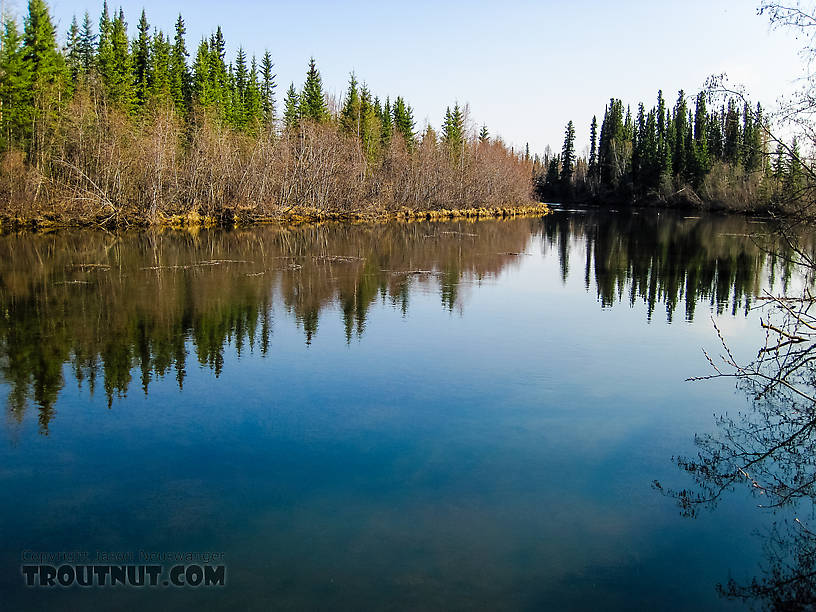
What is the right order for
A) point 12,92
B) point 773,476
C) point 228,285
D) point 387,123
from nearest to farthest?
1. point 773,476
2. point 228,285
3. point 12,92
4. point 387,123

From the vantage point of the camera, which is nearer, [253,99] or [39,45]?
[39,45]

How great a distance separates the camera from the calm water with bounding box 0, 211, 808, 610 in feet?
18.4

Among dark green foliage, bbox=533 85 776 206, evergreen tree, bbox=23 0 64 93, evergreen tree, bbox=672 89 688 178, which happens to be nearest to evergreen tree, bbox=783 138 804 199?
evergreen tree, bbox=23 0 64 93

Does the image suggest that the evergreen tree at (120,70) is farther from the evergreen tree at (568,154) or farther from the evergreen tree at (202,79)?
the evergreen tree at (568,154)

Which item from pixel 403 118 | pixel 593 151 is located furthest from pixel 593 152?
pixel 403 118

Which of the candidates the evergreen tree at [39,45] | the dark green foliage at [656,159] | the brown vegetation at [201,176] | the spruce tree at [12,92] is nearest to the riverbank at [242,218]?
the brown vegetation at [201,176]

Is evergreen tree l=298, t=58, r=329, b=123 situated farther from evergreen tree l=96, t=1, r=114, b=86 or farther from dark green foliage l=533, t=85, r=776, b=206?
dark green foliage l=533, t=85, r=776, b=206

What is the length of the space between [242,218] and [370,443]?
4029 centimetres

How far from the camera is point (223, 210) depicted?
46125 mm

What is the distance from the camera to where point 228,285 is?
19.2 metres

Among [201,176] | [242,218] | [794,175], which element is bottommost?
[242,218]

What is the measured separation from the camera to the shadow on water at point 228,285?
11789mm

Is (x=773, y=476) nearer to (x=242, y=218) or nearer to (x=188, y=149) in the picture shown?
(x=242, y=218)

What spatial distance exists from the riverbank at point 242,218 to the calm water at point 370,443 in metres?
19.7
